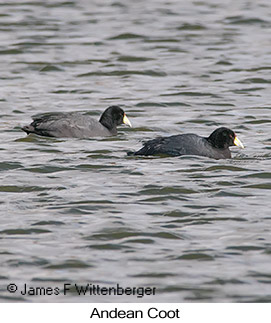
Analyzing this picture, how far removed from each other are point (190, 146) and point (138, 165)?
83cm

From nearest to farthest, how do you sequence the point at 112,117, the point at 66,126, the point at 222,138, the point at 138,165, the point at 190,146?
the point at 138,165 → the point at 190,146 → the point at 222,138 → the point at 66,126 → the point at 112,117

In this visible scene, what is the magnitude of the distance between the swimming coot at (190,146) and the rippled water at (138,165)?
0.14m

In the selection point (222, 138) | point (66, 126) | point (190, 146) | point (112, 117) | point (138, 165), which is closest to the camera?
point (138, 165)

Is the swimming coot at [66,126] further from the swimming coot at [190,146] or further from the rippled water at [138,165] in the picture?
the swimming coot at [190,146]

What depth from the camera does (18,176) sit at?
1360cm

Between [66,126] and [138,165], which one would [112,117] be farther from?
[138,165]

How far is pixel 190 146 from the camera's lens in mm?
14367

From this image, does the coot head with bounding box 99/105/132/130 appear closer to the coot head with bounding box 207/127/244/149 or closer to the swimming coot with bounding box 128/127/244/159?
the swimming coot with bounding box 128/127/244/159

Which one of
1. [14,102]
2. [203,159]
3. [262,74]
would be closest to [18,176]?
[203,159]

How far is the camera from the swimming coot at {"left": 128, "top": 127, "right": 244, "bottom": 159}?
565 inches

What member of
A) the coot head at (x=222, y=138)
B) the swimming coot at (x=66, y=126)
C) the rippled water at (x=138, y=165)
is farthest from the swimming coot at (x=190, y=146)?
the swimming coot at (x=66, y=126)

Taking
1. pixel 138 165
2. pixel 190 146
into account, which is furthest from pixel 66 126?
pixel 190 146

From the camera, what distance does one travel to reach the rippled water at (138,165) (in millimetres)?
10031

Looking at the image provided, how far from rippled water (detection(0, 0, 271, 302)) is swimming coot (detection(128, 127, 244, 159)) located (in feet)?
0.45
